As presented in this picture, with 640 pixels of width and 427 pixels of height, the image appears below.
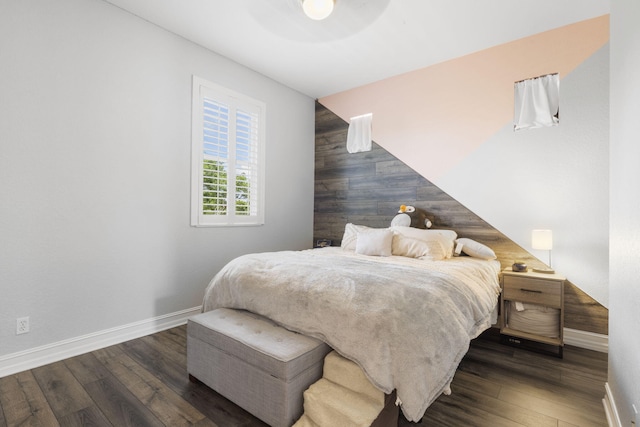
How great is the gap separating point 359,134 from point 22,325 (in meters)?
3.78

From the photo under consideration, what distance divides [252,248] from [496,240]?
273 centimetres

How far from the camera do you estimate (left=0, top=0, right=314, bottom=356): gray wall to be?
208 cm

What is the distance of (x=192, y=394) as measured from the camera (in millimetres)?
1784

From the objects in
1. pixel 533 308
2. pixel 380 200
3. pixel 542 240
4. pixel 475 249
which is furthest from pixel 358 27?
pixel 533 308

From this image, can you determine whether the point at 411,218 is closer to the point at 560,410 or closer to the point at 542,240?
the point at 542,240

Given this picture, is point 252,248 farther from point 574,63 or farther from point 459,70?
point 574,63

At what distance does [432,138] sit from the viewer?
344cm

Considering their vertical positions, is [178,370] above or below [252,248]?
below

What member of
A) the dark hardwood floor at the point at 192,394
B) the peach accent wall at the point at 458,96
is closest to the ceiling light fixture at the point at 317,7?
the peach accent wall at the point at 458,96

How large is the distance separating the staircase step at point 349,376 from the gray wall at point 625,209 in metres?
1.00

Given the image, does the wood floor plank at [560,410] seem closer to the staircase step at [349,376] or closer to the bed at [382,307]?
the bed at [382,307]

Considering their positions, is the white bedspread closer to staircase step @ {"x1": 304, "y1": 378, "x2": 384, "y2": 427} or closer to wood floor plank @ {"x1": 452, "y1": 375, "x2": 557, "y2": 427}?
staircase step @ {"x1": 304, "y1": 378, "x2": 384, "y2": 427}

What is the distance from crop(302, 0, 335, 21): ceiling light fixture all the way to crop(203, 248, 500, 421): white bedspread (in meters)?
1.95

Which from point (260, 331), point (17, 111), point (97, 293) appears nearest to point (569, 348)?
point (260, 331)
